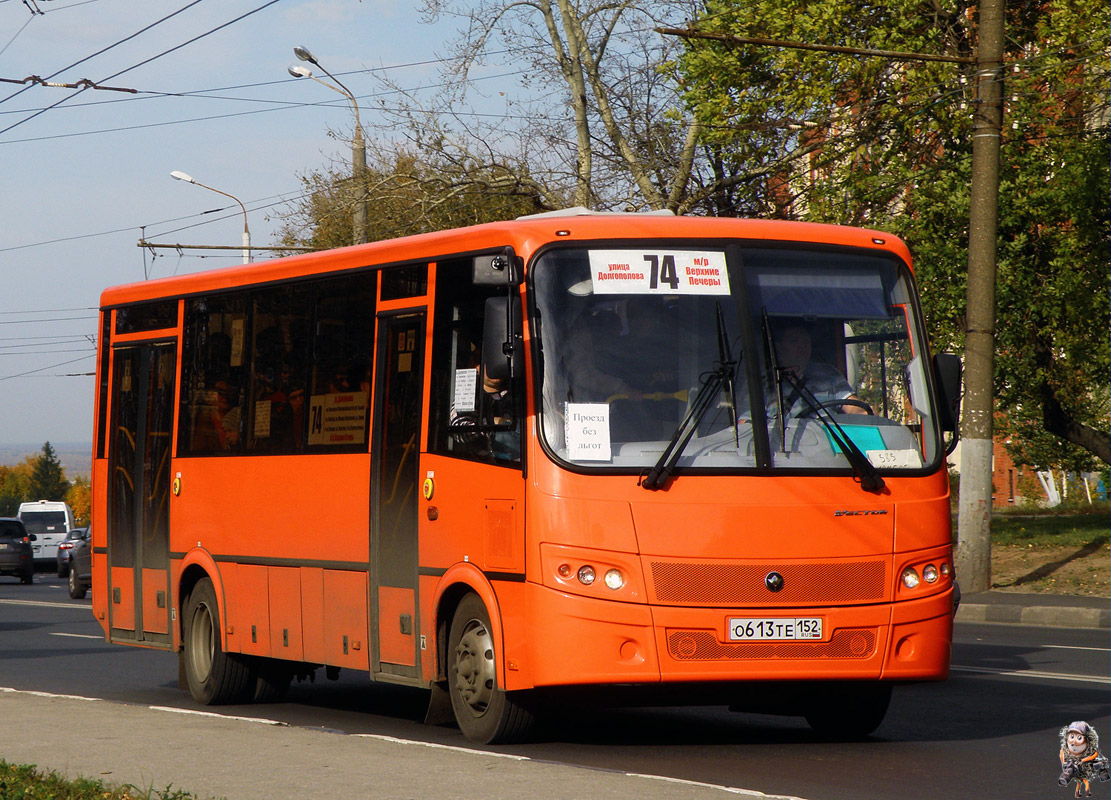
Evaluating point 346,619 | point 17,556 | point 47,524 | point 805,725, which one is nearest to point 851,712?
point 805,725

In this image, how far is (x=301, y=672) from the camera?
12.3m

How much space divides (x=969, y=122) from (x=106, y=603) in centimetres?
1443

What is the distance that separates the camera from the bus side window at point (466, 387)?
353 inches

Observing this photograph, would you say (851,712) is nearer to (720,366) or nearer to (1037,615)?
(720,366)

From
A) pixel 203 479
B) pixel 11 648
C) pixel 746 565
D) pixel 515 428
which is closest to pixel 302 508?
pixel 203 479

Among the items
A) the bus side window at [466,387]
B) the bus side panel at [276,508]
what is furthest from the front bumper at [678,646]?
the bus side panel at [276,508]

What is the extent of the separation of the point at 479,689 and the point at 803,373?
94.7 inches

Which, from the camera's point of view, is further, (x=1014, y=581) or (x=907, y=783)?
(x=1014, y=581)

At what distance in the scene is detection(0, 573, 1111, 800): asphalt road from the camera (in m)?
8.11

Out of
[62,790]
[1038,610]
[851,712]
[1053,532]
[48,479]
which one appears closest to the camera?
[62,790]

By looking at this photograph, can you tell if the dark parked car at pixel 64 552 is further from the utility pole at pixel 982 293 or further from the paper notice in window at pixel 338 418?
the paper notice in window at pixel 338 418

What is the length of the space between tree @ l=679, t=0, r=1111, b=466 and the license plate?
14.9 meters

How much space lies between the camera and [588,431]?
866cm

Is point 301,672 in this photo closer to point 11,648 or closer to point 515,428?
point 515,428
